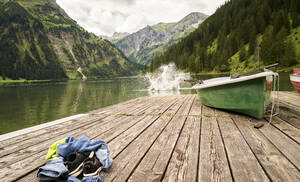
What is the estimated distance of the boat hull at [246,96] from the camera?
3715 mm

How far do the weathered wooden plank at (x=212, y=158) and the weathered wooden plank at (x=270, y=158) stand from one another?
0.47 metres

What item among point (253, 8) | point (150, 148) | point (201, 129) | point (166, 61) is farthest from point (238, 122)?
point (253, 8)

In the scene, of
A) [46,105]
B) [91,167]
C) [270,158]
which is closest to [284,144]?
[270,158]

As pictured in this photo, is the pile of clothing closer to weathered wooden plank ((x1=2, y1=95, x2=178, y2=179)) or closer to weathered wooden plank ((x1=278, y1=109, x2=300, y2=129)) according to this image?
weathered wooden plank ((x1=2, y1=95, x2=178, y2=179))

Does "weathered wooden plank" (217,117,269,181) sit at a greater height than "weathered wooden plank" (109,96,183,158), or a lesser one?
greater

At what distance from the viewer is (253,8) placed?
95812 millimetres

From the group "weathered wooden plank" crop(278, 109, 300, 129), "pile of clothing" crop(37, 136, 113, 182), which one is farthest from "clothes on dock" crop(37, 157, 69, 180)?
"weathered wooden plank" crop(278, 109, 300, 129)

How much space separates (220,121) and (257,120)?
1008 mm

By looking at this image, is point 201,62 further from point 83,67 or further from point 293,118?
point 83,67

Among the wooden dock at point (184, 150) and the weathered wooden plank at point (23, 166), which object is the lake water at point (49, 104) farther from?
the weathered wooden plank at point (23, 166)

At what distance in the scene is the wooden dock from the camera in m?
1.84

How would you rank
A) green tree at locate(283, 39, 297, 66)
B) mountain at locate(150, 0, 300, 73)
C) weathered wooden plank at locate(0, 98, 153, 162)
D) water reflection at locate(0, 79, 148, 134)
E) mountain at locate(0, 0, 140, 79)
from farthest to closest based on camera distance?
mountain at locate(0, 0, 140, 79)
mountain at locate(150, 0, 300, 73)
green tree at locate(283, 39, 297, 66)
water reflection at locate(0, 79, 148, 134)
weathered wooden plank at locate(0, 98, 153, 162)

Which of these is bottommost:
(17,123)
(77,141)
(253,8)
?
(17,123)

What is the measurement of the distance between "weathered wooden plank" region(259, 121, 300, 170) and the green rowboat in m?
0.66
